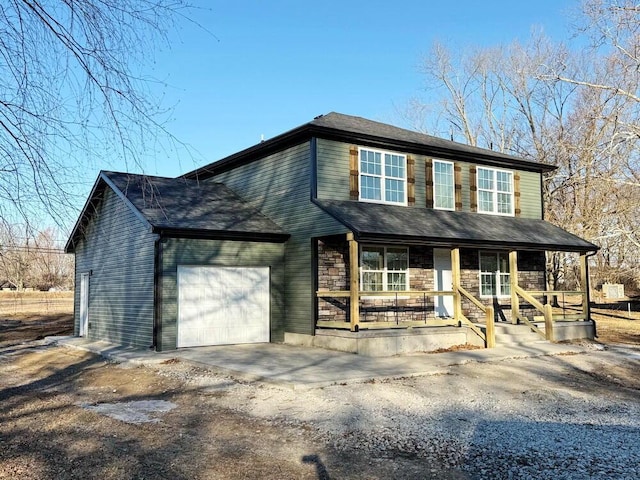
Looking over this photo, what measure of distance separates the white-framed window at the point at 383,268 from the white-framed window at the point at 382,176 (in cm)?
135

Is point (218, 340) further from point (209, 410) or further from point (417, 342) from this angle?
point (209, 410)

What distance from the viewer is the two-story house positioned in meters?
13.9

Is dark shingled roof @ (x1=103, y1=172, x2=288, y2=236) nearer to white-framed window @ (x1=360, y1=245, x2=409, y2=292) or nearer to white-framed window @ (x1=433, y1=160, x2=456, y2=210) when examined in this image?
white-framed window @ (x1=360, y1=245, x2=409, y2=292)

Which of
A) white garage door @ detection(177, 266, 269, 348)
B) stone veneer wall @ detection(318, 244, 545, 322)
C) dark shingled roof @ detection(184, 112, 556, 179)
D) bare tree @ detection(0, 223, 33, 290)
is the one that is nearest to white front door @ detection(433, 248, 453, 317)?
stone veneer wall @ detection(318, 244, 545, 322)

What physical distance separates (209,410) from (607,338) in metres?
14.9

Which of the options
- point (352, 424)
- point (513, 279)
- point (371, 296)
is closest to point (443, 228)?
point (371, 296)

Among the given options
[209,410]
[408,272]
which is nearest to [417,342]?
[408,272]

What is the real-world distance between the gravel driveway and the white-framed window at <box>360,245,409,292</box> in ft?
13.7

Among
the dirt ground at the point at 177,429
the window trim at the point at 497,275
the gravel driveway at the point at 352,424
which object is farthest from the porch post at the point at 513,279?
the gravel driveway at the point at 352,424

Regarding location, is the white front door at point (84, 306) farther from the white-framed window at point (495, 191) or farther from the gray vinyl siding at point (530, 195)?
the gray vinyl siding at point (530, 195)

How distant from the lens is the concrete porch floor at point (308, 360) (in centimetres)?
1023

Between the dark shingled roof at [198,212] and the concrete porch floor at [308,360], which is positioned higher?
the dark shingled roof at [198,212]

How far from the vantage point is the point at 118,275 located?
52.7ft

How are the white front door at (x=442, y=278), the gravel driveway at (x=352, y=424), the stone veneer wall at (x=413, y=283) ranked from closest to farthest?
the gravel driveway at (x=352, y=424) < the stone veneer wall at (x=413, y=283) < the white front door at (x=442, y=278)
